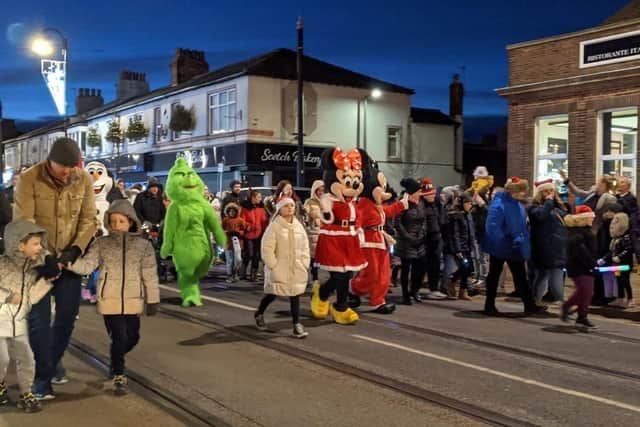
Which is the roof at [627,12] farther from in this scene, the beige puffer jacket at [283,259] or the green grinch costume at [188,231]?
the beige puffer jacket at [283,259]

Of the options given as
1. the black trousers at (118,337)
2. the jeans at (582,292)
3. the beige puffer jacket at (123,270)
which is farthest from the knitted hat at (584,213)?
the black trousers at (118,337)

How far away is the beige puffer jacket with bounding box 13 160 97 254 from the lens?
582cm

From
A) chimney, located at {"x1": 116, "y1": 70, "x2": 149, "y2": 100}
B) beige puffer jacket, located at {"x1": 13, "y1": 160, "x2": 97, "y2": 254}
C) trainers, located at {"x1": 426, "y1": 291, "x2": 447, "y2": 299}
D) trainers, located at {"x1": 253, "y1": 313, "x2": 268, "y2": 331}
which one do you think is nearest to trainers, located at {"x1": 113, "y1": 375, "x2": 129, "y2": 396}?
beige puffer jacket, located at {"x1": 13, "y1": 160, "x2": 97, "y2": 254}

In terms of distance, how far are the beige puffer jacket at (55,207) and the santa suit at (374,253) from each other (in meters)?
4.46

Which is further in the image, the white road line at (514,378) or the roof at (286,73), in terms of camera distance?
the roof at (286,73)

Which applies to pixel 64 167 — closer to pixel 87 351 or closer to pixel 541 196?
pixel 87 351

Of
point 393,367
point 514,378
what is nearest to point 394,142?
point 393,367

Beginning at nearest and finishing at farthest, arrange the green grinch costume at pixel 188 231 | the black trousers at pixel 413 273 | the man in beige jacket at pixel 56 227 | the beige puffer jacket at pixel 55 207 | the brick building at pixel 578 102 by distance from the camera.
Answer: the man in beige jacket at pixel 56 227 → the beige puffer jacket at pixel 55 207 → the green grinch costume at pixel 188 231 → the black trousers at pixel 413 273 → the brick building at pixel 578 102

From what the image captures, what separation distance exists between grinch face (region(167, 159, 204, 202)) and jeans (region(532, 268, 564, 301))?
5.05m

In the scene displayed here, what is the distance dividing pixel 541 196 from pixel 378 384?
Answer: 5178 millimetres

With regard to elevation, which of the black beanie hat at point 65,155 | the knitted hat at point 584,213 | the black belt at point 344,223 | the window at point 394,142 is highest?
the window at point 394,142

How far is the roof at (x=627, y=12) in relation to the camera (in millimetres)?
20062

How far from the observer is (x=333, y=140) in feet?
113

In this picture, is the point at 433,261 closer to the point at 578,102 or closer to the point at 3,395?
the point at 3,395
